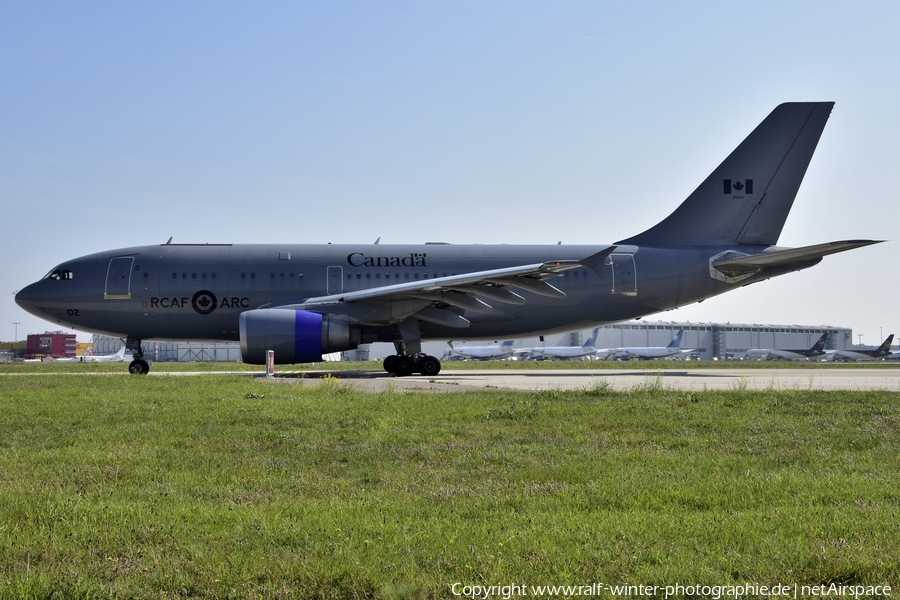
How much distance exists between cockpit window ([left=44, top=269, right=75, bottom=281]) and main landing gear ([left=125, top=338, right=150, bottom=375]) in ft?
8.72

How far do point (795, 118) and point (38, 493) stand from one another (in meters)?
25.7

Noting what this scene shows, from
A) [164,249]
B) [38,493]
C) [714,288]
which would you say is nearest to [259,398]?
[38,493]

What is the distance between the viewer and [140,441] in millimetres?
9102

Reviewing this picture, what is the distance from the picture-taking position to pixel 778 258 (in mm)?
24844

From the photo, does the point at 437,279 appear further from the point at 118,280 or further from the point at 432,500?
the point at 432,500

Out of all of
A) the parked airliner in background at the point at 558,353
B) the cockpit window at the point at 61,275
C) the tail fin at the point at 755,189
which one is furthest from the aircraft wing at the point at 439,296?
the parked airliner in background at the point at 558,353

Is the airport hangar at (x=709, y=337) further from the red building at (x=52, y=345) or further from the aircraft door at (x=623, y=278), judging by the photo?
the aircraft door at (x=623, y=278)

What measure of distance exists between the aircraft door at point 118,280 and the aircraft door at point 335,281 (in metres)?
6.09

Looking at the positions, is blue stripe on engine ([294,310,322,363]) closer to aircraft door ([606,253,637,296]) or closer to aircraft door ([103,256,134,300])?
aircraft door ([103,256,134,300])

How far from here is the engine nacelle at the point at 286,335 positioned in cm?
2177

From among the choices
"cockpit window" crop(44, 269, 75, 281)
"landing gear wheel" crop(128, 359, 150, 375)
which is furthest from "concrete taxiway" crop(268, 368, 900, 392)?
"cockpit window" crop(44, 269, 75, 281)

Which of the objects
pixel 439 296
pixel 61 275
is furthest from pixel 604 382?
pixel 61 275

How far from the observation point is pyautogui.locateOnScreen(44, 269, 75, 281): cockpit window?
2514cm

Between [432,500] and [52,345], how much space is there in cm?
10667
